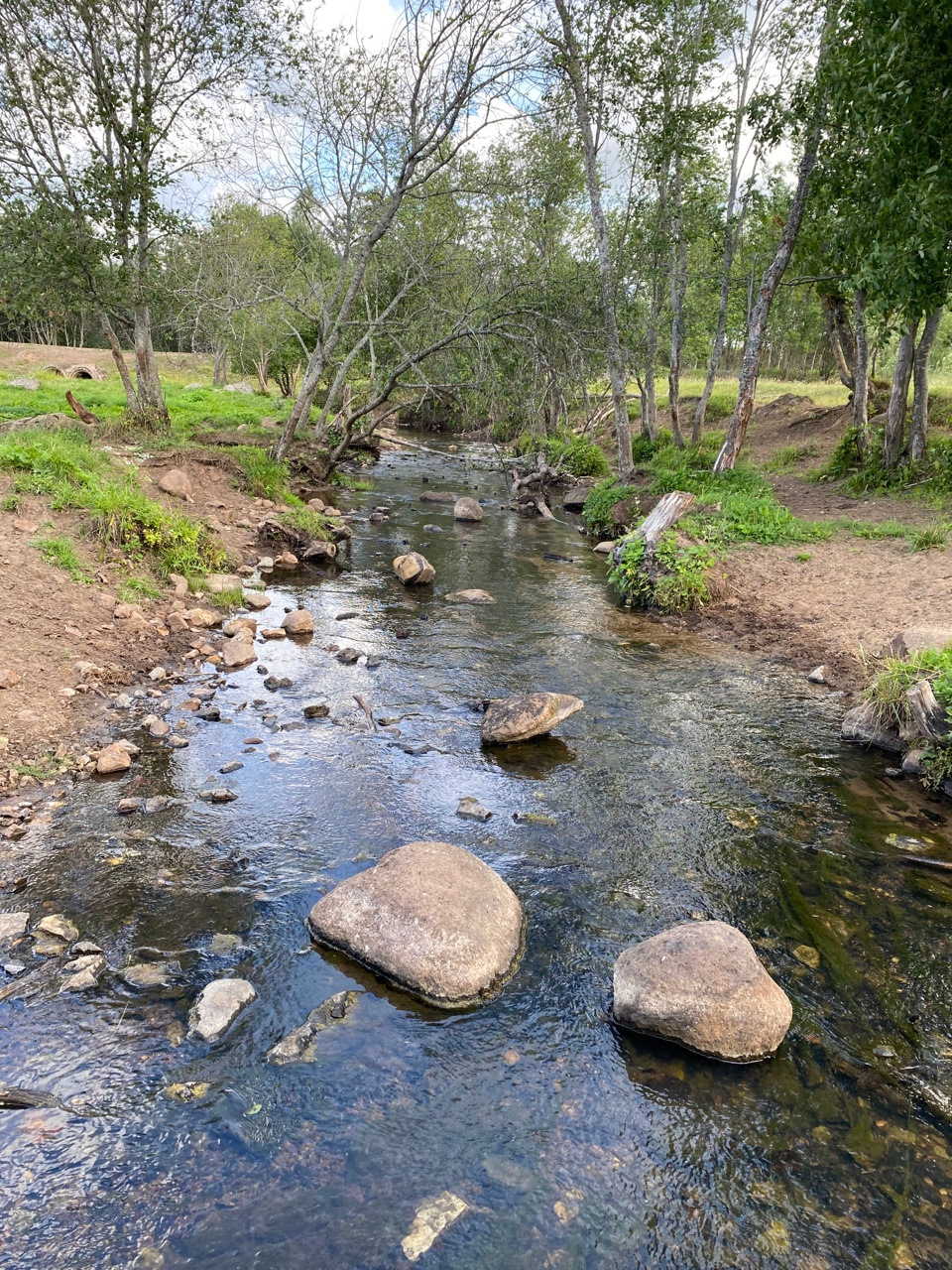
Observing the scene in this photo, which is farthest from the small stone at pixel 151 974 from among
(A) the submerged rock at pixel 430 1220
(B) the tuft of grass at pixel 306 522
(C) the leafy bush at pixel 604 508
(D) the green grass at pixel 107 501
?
(C) the leafy bush at pixel 604 508

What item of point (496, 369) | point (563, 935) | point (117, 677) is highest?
point (496, 369)

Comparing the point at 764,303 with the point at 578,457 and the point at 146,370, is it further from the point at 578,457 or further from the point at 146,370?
the point at 146,370

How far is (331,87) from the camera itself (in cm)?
1642

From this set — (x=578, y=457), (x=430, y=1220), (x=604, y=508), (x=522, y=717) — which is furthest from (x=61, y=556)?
(x=578, y=457)

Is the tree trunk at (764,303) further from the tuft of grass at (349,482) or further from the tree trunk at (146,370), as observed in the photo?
the tree trunk at (146,370)

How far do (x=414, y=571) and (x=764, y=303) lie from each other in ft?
37.0

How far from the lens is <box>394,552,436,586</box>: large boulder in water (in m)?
13.4

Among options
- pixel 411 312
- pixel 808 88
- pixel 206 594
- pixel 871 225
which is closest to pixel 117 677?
pixel 206 594

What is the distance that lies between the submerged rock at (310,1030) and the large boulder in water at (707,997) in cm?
165

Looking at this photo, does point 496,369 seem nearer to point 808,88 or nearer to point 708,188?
point 808,88

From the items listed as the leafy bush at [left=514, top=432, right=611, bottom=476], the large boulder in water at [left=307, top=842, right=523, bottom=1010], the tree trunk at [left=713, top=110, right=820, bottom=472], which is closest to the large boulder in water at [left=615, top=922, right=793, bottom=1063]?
the large boulder in water at [left=307, top=842, right=523, bottom=1010]

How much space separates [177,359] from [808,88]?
43669 millimetres

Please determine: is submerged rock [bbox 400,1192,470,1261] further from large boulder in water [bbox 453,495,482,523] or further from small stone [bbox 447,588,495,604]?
large boulder in water [bbox 453,495,482,523]

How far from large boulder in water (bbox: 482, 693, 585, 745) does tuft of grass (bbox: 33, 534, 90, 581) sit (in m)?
5.89
